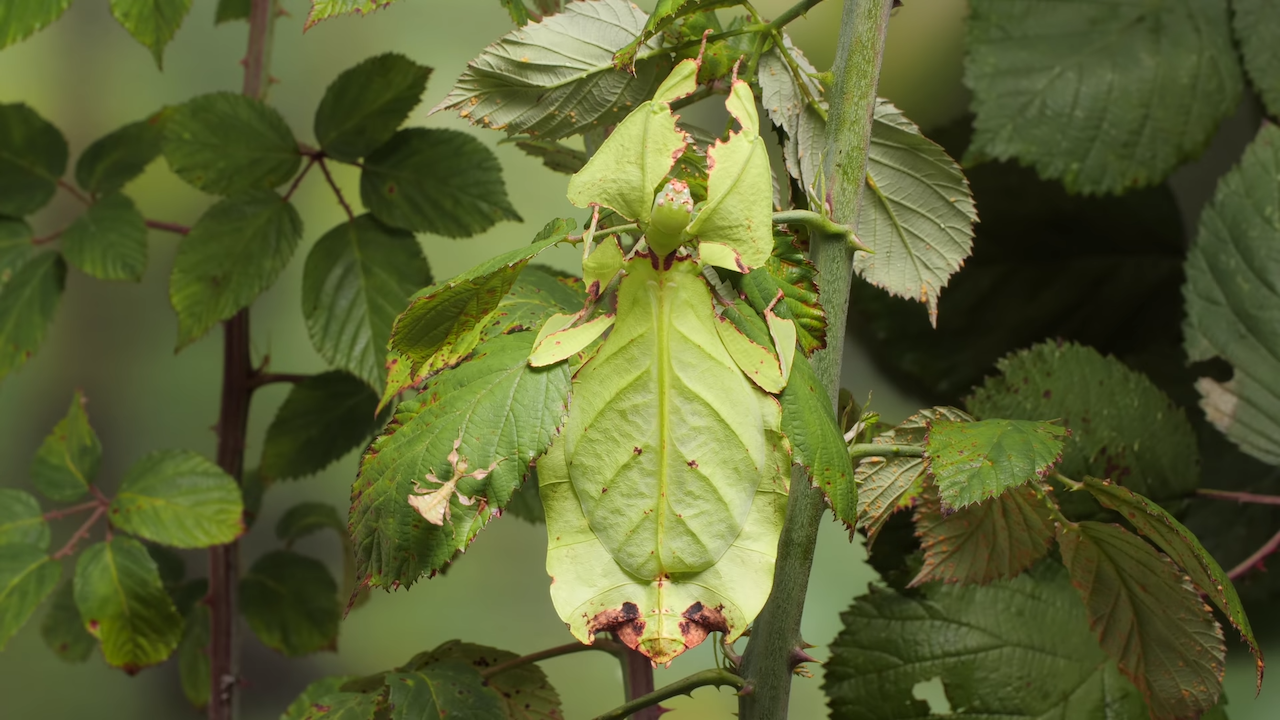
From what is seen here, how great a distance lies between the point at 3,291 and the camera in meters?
0.74

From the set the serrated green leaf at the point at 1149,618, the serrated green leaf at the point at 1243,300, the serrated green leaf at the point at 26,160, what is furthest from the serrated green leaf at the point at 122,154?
the serrated green leaf at the point at 1243,300

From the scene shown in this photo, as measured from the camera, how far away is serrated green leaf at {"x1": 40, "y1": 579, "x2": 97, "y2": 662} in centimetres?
82

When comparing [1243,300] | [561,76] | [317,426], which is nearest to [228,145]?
[317,426]

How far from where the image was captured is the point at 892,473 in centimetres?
48

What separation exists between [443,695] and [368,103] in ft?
1.34

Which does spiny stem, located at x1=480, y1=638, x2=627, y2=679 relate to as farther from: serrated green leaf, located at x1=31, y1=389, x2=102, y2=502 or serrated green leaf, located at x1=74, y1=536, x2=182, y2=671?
serrated green leaf, located at x1=31, y1=389, x2=102, y2=502

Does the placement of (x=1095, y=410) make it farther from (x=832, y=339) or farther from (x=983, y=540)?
(x=832, y=339)

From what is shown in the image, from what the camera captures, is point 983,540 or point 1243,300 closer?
point 983,540

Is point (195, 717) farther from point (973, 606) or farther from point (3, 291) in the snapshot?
point (973, 606)

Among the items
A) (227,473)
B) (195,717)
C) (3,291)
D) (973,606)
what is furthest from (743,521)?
(195,717)

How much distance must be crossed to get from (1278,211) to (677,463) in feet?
2.02

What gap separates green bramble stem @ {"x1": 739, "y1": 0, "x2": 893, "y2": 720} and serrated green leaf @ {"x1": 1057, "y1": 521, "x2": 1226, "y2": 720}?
15 centimetres

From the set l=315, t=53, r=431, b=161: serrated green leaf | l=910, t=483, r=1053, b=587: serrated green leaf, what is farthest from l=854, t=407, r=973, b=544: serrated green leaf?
l=315, t=53, r=431, b=161: serrated green leaf

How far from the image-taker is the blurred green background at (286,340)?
0.85m
